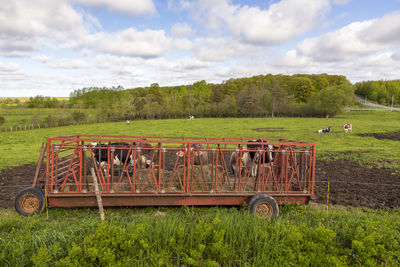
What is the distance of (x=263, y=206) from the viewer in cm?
667

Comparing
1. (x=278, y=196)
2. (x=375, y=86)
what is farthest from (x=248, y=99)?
(x=375, y=86)

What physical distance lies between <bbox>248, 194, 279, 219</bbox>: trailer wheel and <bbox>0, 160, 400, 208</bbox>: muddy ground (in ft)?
9.08

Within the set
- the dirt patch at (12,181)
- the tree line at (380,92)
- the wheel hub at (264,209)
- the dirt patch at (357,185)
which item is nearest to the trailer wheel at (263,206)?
the wheel hub at (264,209)

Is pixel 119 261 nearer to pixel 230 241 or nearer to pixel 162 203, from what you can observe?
pixel 230 241

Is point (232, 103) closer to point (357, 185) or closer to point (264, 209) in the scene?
point (357, 185)

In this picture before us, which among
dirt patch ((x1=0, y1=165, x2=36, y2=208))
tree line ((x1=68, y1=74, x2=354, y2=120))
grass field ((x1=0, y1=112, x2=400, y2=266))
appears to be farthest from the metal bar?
tree line ((x1=68, y1=74, x2=354, y2=120))

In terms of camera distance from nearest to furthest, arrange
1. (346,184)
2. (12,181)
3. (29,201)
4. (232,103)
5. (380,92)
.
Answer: (29,201) < (346,184) < (12,181) < (232,103) < (380,92)

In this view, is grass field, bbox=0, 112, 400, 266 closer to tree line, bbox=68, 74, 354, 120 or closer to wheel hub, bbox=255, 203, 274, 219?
wheel hub, bbox=255, 203, 274, 219

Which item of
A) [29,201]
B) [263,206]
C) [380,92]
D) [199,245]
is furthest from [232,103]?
[380,92]

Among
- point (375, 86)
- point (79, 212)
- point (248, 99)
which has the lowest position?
point (79, 212)

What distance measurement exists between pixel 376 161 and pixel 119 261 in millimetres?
14353

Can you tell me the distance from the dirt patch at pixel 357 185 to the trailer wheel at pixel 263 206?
108 inches

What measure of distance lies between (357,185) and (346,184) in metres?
0.38

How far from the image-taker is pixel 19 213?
21.6 ft
